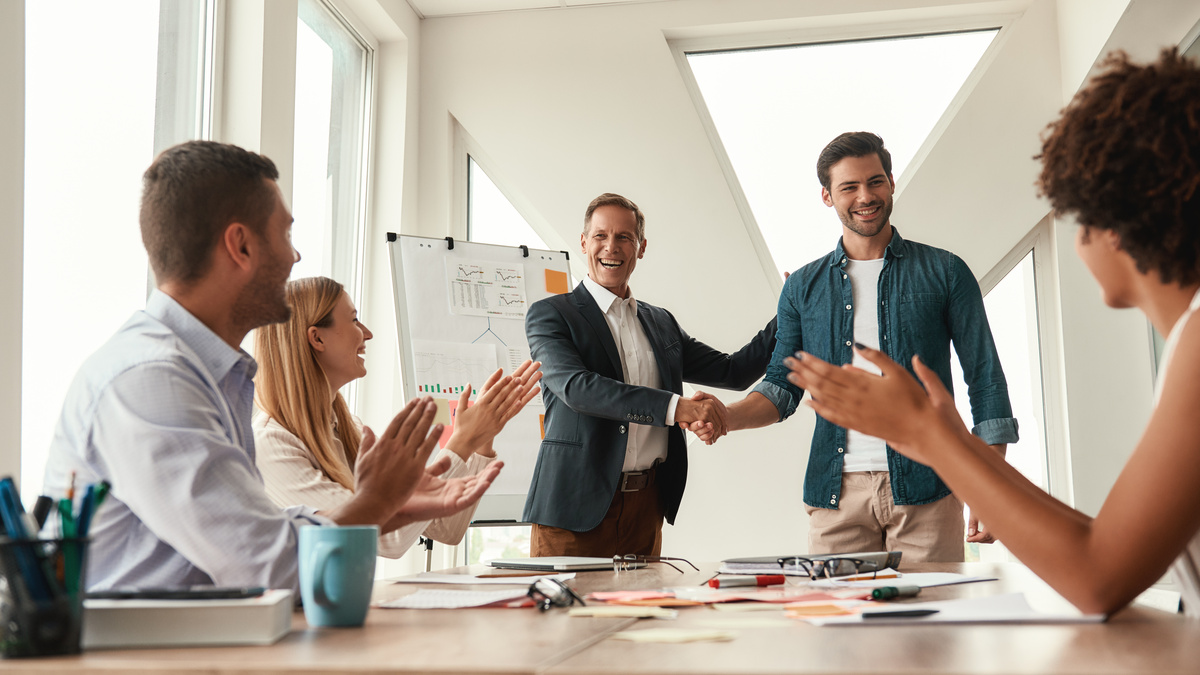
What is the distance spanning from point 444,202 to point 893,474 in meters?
2.90

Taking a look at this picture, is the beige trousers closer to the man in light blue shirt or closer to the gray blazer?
the gray blazer

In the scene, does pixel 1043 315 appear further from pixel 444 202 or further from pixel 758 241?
pixel 444 202

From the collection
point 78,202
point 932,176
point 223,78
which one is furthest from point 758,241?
point 78,202

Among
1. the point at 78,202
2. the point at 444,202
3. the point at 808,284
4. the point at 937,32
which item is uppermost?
the point at 937,32

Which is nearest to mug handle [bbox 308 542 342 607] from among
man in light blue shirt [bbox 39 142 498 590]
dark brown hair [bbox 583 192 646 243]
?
man in light blue shirt [bbox 39 142 498 590]

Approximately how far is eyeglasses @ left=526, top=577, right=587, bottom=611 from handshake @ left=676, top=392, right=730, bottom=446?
4.55ft

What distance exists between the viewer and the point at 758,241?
4.30 meters

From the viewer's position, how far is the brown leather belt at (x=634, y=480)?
269 centimetres

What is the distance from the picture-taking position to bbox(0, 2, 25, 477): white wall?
2.02 meters

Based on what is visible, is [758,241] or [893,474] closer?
[893,474]

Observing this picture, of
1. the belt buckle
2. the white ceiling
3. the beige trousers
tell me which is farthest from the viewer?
the white ceiling

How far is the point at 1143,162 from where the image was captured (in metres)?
0.97

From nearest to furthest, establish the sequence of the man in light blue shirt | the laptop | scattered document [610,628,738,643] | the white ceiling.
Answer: scattered document [610,628,738,643] < the man in light blue shirt < the laptop < the white ceiling

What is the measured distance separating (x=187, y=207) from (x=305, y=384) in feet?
2.54
